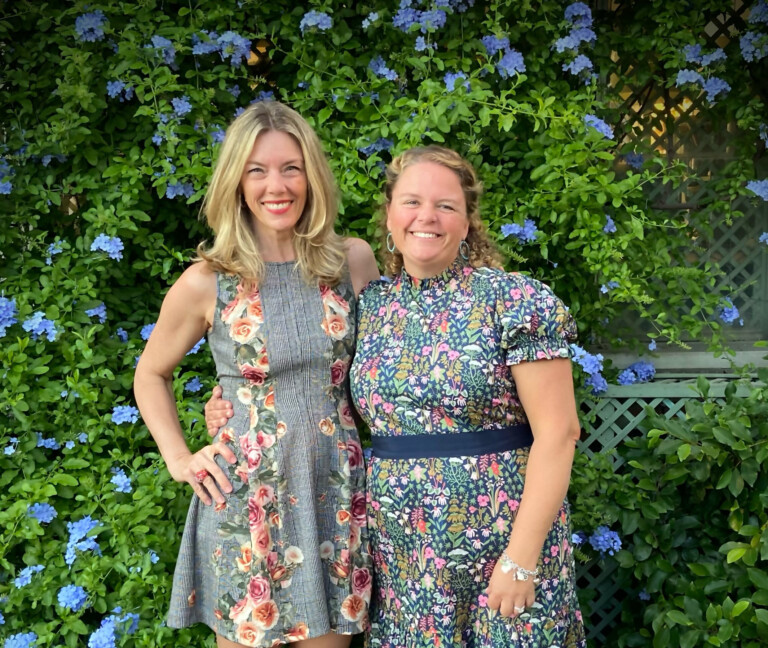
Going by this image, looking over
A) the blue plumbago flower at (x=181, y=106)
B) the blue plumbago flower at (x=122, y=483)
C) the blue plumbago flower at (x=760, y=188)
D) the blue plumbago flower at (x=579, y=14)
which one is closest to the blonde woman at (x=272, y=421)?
the blue plumbago flower at (x=122, y=483)

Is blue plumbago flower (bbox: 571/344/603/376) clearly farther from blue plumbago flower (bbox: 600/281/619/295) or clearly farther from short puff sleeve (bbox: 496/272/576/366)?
short puff sleeve (bbox: 496/272/576/366)

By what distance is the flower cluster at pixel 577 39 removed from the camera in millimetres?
2898

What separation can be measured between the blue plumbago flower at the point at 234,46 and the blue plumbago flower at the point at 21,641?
2058mm

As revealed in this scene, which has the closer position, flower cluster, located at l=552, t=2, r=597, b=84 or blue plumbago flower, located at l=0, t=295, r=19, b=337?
blue plumbago flower, located at l=0, t=295, r=19, b=337

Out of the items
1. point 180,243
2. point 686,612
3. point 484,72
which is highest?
point 484,72

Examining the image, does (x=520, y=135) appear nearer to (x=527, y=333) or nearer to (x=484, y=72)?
(x=484, y=72)

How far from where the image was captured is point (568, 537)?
187 centimetres

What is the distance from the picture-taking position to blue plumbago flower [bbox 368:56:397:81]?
2891 millimetres

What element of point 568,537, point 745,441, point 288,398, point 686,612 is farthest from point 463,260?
point 686,612

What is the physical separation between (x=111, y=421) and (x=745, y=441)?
211 cm

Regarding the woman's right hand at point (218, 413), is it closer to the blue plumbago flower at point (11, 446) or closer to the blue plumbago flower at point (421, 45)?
the blue plumbago flower at point (11, 446)

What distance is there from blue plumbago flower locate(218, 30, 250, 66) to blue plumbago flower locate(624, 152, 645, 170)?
159 cm

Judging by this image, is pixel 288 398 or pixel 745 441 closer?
pixel 288 398

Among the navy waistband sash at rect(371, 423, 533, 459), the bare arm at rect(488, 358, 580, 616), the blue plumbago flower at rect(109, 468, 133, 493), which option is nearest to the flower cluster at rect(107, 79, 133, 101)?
the blue plumbago flower at rect(109, 468, 133, 493)
